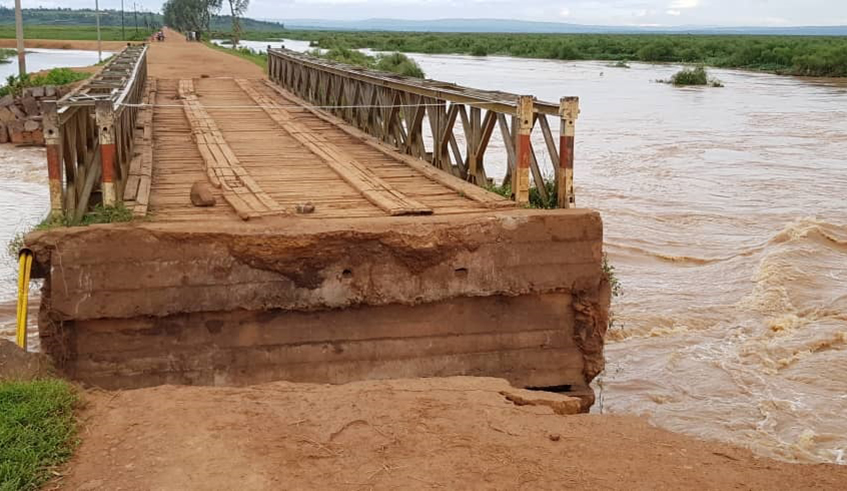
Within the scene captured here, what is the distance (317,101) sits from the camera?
17469 mm

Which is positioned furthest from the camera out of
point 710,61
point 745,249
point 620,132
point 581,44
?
point 581,44

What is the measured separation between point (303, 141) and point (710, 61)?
66.6 metres

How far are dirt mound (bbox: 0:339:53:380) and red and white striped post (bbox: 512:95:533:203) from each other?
12.8ft

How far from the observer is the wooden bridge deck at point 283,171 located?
7.59 metres

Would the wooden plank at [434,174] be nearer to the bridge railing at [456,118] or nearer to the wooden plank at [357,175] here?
the bridge railing at [456,118]

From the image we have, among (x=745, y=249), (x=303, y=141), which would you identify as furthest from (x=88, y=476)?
(x=745, y=249)

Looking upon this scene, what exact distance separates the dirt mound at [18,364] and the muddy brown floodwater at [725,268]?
551 centimetres

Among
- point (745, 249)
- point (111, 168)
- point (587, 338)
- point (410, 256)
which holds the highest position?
point (111, 168)

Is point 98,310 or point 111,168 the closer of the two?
point 98,310

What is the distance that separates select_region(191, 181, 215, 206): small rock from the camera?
301 inches

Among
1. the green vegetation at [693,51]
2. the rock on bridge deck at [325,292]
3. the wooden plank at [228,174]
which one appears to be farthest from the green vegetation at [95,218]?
the green vegetation at [693,51]

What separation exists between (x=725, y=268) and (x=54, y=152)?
1059 centimetres

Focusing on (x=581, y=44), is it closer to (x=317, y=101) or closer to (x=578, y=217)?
(x=317, y=101)

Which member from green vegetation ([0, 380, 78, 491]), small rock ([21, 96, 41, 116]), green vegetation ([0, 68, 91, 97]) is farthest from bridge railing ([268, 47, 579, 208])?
green vegetation ([0, 68, 91, 97])
